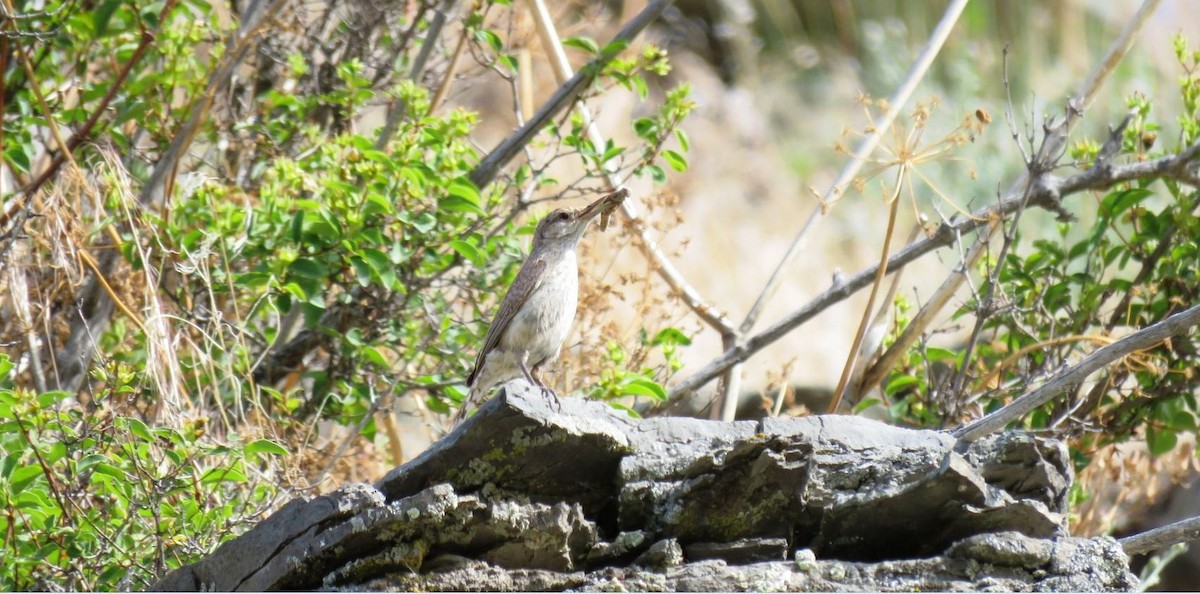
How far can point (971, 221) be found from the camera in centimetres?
626

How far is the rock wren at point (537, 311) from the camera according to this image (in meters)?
6.10

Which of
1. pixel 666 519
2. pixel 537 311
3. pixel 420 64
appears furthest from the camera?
pixel 420 64

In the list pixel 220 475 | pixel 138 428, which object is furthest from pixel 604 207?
pixel 138 428

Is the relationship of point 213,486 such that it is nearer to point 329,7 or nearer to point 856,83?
point 329,7

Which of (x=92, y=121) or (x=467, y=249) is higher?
(x=92, y=121)

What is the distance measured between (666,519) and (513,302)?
2243mm

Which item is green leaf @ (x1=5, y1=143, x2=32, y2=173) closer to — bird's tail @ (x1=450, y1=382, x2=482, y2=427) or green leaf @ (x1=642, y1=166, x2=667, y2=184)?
bird's tail @ (x1=450, y1=382, x2=482, y2=427)

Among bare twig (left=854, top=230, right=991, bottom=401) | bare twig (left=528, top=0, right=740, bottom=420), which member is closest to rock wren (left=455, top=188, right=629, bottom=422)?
bare twig (left=528, top=0, right=740, bottom=420)

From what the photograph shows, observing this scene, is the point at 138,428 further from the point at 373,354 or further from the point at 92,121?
the point at 92,121

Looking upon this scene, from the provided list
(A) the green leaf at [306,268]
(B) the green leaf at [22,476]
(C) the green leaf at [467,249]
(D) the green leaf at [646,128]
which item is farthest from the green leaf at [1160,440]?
(B) the green leaf at [22,476]

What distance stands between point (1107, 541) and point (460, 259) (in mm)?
3798

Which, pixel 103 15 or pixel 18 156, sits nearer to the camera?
pixel 18 156

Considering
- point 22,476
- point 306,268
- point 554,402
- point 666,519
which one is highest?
point 306,268

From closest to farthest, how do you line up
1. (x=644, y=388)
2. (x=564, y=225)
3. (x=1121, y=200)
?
1. (x=644, y=388)
2. (x=1121, y=200)
3. (x=564, y=225)
